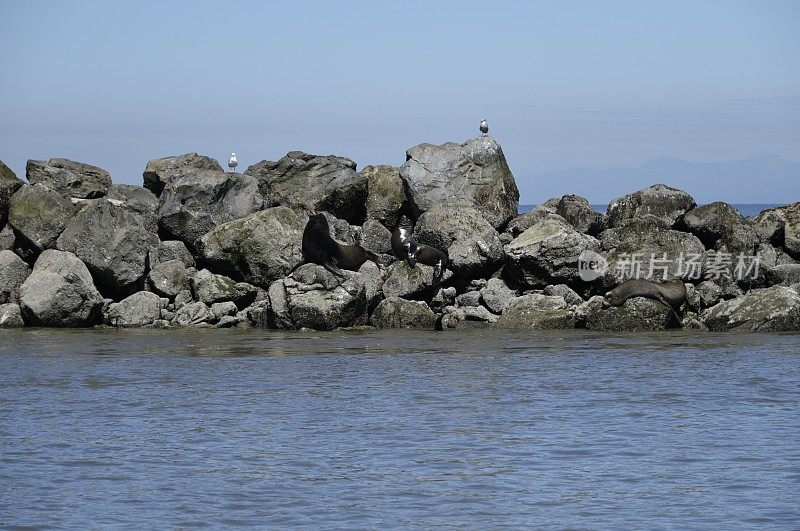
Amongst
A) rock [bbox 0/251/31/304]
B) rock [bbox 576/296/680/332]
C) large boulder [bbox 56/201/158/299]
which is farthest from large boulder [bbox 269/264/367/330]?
rock [bbox 0/251/31/304]

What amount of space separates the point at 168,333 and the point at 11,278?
169 inches

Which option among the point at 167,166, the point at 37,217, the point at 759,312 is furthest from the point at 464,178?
the point at 37,217

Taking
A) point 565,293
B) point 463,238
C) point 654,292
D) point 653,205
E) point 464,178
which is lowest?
point 565,293

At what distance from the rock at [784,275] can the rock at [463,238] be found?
20.0 ft

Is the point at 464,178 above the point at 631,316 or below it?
above

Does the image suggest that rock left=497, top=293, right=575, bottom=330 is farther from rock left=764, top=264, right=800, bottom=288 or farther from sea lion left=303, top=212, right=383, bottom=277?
rock left=764, top=264, right=800, bottom=288

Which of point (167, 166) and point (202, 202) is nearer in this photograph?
point (202, 202)

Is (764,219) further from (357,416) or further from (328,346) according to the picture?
(357,416)

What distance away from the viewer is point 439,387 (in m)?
16.8

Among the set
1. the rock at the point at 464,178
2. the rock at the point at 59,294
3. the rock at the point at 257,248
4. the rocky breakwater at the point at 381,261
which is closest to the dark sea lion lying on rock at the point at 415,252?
the rocky breakwater at the point at 381,261

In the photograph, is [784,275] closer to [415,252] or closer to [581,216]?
[581,216]

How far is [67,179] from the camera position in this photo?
98.3 feet

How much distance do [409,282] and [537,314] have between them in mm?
2947

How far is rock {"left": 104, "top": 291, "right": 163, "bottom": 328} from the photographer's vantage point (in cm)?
2427
